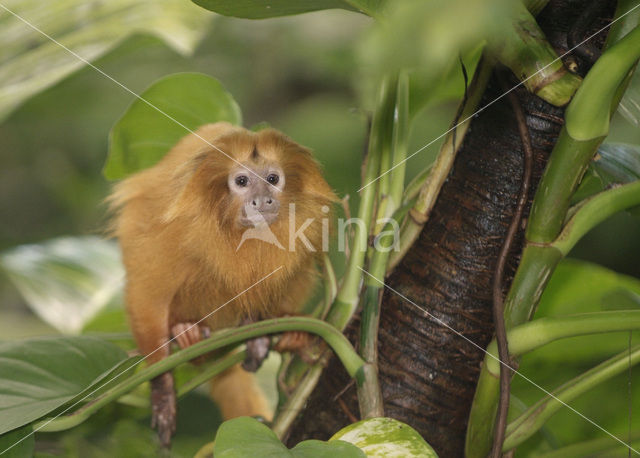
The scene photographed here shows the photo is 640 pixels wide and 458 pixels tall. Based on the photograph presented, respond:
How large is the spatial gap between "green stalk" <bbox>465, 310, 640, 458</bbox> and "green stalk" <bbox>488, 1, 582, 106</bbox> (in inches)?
9.7

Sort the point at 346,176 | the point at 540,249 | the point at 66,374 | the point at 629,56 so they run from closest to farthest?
the point at 629,56
the point at 540,249
the point at 66,374
the point at 346,176

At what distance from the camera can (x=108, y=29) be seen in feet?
3.82

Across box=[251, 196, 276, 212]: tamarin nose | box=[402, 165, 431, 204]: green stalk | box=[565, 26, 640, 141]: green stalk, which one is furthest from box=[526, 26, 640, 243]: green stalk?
box=[251, 196, 276, 212]: tamarin nose

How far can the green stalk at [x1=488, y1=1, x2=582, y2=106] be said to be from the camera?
687 millimetres

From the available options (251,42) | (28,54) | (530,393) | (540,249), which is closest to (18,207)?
(251,42)

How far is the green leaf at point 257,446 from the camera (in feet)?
2.26

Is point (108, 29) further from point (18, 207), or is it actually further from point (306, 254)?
point (18, 207)

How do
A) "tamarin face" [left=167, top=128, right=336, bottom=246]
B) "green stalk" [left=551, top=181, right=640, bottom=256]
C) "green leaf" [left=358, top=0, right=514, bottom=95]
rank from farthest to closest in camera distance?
"tamarin face" [left=167, top=128, right=336, bottom=246]
"green stalk" [left=551, top=181, right=640, bottom=256]
"green leaf" [left=358, top=0, right=514, bottom=95]

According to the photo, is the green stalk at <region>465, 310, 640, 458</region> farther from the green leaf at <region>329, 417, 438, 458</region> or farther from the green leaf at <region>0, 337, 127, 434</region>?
the green leaf at <region>0, 337, 127, 434</region>

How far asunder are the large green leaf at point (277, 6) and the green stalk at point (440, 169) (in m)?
0.15

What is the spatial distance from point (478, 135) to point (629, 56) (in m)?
0.20

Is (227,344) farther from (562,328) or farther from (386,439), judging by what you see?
(562,328)

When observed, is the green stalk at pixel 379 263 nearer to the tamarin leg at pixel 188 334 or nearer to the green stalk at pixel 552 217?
the green stalk at pixel 552 217

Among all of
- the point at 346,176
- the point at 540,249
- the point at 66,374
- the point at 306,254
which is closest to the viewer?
the point at 540,249
